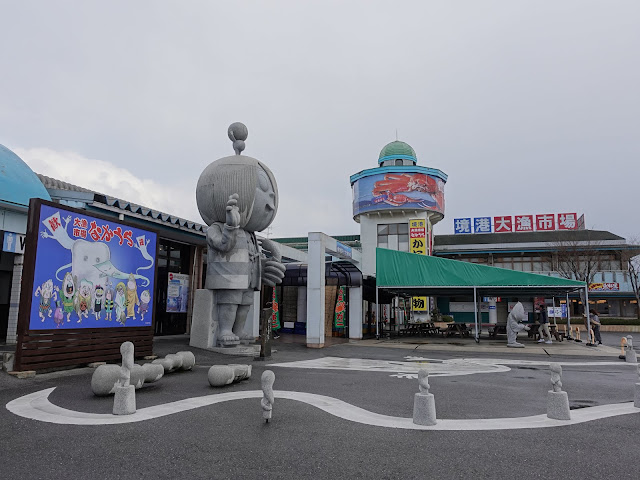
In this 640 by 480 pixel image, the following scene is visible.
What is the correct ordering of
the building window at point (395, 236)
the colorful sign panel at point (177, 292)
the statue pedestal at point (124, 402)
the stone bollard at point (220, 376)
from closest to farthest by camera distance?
the statue pedestal at point (124, 402)
the stone bollard at point (220, 376)
the colorful sign panel at point (177, 292)
the building window at point (395, 236)

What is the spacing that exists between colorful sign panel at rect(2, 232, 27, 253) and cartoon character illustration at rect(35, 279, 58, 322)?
4.24m

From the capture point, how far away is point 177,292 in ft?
56.7

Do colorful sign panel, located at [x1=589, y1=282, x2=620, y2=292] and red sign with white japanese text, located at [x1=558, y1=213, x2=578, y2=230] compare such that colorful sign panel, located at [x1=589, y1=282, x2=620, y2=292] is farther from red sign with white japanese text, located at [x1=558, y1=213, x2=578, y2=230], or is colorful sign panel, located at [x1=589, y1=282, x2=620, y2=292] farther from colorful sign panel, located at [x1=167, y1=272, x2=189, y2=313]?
colorful sign panel, located at [x1=167, y1=272, x2=189, y2=313]

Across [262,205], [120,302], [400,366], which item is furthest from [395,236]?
[120,302]

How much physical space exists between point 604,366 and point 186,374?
11.2 metres

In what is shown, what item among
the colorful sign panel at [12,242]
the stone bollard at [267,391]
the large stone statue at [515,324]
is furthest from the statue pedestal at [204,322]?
the large stone statue at [515,324]

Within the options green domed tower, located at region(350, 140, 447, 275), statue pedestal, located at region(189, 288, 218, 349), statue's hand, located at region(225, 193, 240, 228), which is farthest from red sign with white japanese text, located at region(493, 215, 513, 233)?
statue's hand, located at region(225, 193, 240, 228)

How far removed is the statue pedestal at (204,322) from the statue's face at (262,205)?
2.35 meters

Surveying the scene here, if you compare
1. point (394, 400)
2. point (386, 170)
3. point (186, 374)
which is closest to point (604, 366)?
point (394, 400)

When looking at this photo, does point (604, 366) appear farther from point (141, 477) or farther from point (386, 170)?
→ point (386, 170)

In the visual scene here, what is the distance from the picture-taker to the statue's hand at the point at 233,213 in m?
11.6

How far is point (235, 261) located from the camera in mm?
12648

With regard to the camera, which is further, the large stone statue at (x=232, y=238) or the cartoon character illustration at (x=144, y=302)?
the large stone statue at (x=232, y=238)

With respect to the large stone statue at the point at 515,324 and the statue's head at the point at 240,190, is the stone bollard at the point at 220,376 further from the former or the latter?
the large stone statue at the point at 515,324
